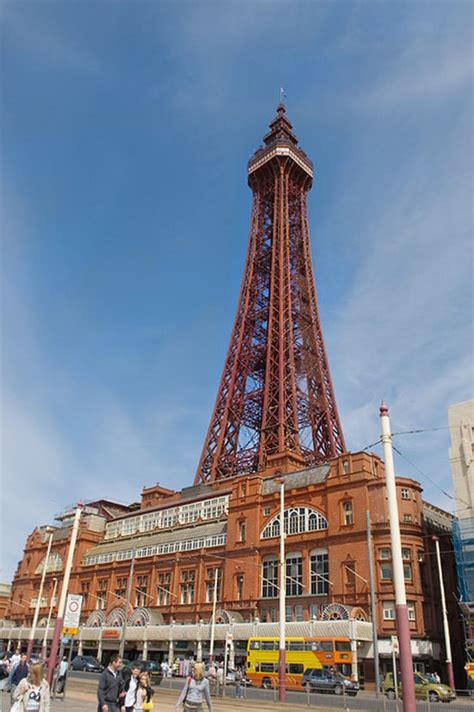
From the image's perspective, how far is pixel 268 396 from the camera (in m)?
79.1

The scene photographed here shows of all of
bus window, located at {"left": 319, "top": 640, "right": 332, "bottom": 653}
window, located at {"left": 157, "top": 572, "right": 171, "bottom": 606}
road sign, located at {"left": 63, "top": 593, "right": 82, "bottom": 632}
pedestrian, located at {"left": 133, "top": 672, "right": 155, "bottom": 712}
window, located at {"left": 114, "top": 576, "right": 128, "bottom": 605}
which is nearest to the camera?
pedestrian, located at {"left": 133, "top": 672, "right": 155, "bottom": 712}

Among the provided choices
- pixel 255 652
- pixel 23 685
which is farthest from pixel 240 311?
pixel 23 685

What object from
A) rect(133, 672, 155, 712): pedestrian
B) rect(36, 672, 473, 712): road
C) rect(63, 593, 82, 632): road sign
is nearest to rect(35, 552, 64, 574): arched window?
rect(36, 672, 473, 712): road

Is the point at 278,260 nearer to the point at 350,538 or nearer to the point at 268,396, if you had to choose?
the point at 268,396

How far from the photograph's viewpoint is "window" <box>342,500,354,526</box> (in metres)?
48.8

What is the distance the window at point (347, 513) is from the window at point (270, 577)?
7.82 metres

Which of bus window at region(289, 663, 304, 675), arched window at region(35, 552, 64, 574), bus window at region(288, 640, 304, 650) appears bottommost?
bus window at region(289, 663, 304, 675)

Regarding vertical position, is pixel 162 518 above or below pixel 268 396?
below

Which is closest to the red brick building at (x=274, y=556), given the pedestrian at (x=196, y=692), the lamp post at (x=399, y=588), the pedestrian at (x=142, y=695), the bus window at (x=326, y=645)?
the bus window at (x=326, y=645)

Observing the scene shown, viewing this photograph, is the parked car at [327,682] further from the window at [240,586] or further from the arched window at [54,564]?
the arched window at [54,564]

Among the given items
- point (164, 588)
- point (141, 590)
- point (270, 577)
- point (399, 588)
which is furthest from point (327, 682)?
point (141, 590)

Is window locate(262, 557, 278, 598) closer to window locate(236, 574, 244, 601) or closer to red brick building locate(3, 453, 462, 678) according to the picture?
red brick building locate(3, 453, 462, 678)

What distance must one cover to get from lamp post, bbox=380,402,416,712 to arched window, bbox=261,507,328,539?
35.5 m

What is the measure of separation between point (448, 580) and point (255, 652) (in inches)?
725
